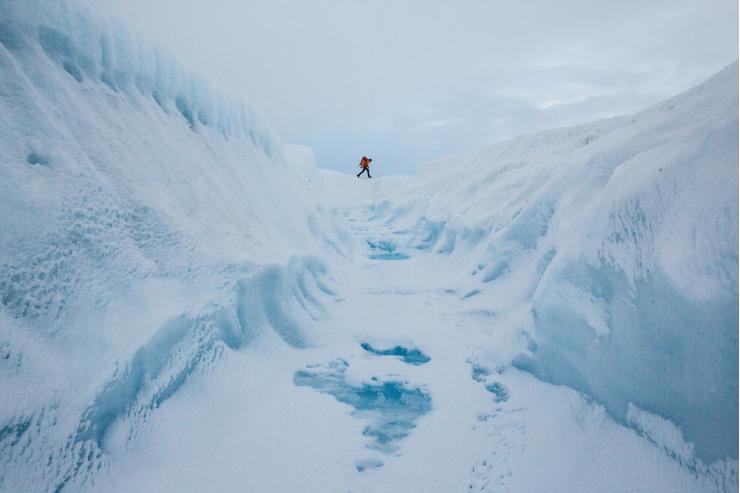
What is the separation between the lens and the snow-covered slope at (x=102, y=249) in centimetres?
201

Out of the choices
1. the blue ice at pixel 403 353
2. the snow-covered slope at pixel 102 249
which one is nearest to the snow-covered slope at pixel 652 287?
the blue ice at pixel 403 353

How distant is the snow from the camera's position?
206 centimetres

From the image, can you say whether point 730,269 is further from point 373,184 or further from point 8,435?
point 373,184

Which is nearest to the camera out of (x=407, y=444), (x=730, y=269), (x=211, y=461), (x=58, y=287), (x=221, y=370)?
(x=730, y=269)

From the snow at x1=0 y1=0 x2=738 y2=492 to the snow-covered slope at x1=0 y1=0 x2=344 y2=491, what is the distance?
0.05ft

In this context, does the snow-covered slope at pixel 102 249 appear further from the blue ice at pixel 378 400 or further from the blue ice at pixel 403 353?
the blue ice at pixel 403 353

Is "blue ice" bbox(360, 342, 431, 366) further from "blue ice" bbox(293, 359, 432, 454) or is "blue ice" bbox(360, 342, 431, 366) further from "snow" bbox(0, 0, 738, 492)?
"blue ice" bbox(293, 359, 432, 454)

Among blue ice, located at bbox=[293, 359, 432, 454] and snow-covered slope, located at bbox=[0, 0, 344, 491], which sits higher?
snow-covered slope, located at bbox=[0, 0, 344, 491]

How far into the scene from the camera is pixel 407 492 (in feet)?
7.89

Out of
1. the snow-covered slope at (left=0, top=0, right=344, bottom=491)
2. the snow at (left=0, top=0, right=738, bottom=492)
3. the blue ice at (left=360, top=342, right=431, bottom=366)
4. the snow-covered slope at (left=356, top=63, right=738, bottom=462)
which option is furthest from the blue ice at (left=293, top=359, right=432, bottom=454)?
the snow-covered slope at (left=356, top=63, right=738, bottom=462)

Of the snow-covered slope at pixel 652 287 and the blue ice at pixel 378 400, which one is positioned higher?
the snow-covered slope at pixel 652 287

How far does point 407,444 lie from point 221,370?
63.3 inches

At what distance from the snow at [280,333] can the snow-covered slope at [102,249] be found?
14mm

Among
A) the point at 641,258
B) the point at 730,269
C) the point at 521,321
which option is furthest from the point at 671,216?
the point at 521,321
